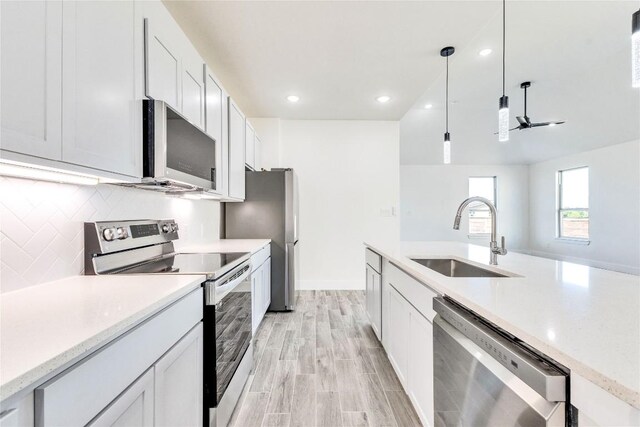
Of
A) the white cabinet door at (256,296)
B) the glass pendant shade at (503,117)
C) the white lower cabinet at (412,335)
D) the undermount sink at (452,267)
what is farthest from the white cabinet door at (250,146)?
the glass pendant shade at (503,117)

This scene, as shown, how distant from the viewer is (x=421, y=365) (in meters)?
1.44

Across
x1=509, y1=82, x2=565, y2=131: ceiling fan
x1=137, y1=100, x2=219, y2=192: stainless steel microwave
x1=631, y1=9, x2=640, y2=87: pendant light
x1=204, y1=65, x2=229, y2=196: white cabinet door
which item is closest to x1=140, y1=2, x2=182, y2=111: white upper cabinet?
x1=137, y1=100, x2=219, y2=192: stainless steel microwave

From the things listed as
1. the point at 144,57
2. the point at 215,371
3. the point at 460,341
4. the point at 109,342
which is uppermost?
the point at 144,57

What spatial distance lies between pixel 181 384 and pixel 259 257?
1.57m

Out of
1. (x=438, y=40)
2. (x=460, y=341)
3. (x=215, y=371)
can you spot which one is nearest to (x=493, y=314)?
Result: (x=460, y=341)

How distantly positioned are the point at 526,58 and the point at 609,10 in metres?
0.83

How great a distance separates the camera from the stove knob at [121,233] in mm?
1543

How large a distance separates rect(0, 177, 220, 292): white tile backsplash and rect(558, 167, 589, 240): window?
868cm

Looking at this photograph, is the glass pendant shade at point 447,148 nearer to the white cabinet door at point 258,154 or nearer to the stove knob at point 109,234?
the white cabinet door at point 258,154

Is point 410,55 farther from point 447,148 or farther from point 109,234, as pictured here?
point 109,234

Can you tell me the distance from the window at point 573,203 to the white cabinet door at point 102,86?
8.58 m

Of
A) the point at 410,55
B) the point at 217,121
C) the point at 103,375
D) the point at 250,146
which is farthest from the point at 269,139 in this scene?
the point at 103,375

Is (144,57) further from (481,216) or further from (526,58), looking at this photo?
(481,216)

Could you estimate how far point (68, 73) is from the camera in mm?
953
